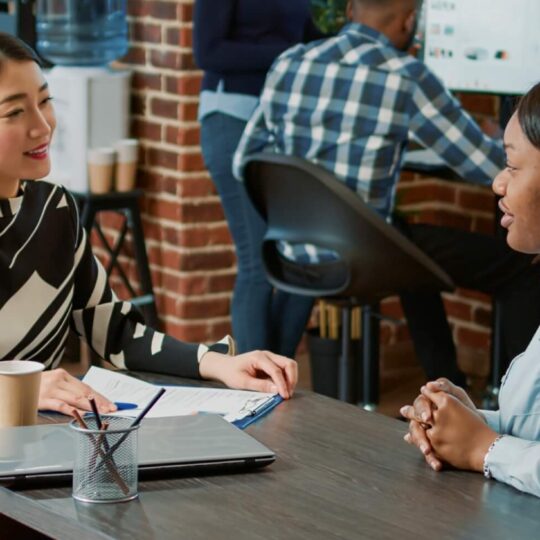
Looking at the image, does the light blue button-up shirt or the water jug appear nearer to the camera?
the light blue button-up shirt

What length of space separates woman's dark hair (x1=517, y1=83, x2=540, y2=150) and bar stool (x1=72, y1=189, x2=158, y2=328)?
8.27 ft

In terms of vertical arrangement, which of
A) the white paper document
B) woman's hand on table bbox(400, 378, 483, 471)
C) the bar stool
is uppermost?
woman's hand on table bbox(400, 378, 483, 471)

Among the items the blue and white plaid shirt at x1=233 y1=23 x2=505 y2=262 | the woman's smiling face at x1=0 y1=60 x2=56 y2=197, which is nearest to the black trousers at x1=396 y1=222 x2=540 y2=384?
the blue and white plaid shirt at x1=233 y1=23 x2=505 y2=262

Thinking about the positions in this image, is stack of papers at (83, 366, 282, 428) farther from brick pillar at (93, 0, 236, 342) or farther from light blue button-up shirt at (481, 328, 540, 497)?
brick pillar at (93, 0, 236, 342)

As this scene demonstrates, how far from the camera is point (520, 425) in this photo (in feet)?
5.38

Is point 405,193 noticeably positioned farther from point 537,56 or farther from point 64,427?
point 64,427

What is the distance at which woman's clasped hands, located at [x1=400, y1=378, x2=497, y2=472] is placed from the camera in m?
1.54

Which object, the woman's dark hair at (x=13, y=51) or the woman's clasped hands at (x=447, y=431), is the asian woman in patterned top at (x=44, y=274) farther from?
the woman's clasped hands at (x=447, y=431)

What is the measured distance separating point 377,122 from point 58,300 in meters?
1.35

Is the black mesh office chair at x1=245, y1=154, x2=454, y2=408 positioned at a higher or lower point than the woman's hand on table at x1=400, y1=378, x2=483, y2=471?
lower

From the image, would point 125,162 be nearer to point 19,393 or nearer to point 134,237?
point 134,237

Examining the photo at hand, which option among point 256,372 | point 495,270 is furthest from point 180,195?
point 256,372

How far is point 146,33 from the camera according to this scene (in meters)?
4.18

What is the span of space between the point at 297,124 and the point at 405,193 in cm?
132
